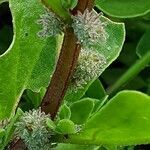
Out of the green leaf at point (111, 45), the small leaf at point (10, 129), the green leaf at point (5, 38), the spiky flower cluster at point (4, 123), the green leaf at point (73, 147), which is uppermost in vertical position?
the green leaf at point (111, 45)

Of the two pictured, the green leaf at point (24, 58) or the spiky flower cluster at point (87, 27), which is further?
the green leaf at point (24, 58)

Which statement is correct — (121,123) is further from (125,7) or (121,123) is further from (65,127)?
(125,7)

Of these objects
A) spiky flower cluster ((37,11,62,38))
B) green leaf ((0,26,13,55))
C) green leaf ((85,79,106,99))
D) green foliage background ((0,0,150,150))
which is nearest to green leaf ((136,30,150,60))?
green foliage background ((0,0,150,150))

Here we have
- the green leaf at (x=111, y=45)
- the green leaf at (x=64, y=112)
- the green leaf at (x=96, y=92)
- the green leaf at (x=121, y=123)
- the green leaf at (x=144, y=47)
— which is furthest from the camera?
the green leaf at (x=144, y=47)

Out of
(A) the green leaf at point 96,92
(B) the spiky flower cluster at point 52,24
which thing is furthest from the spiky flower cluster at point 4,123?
(A) the green leaf at point 96,92

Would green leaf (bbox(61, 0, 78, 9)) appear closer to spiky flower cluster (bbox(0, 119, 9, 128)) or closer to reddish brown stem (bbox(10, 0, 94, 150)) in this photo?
reddish brown stem (bbox(10, 0, 94, 150))

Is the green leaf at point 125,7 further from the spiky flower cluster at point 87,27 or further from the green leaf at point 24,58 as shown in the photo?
the spiky flower cluster at point 87,27

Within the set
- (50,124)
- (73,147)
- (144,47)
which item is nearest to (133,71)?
(144,47)
